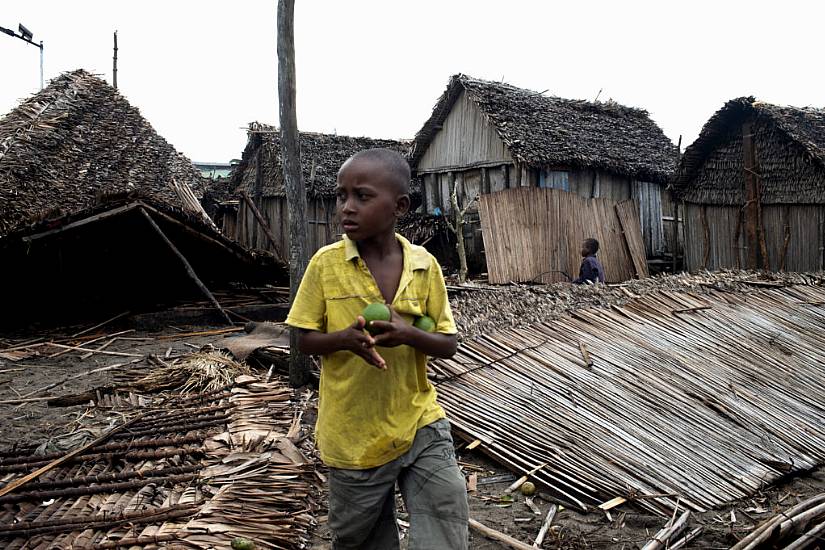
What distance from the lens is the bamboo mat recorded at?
12.0ft

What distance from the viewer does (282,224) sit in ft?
60.0

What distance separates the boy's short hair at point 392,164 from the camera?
6.79 ft

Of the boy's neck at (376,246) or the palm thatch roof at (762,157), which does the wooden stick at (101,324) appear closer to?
the boy's neck at (376,246)

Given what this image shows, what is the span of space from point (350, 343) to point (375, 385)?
0.72 ft

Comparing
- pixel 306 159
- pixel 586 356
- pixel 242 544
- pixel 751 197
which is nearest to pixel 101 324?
pixel 586 356

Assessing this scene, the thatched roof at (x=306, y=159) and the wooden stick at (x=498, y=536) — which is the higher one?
the thatched roof at (x=306, y=159)

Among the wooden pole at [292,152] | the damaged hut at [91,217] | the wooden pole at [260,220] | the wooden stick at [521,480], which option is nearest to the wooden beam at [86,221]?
the damaged hut at [91,217]

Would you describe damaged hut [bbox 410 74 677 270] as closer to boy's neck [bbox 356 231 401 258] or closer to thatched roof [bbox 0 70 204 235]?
thatched roof [bbox 0 70 204 235]

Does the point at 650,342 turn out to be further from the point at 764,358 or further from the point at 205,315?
the point at 205,315

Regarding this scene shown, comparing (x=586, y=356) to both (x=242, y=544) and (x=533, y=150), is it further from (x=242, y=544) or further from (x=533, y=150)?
(x=533, y=150)

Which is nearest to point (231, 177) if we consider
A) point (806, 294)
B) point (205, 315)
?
point (205, 315)

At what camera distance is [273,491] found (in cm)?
335

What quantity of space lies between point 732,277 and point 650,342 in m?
2.83

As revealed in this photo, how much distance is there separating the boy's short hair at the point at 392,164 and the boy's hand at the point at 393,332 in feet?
1.35
